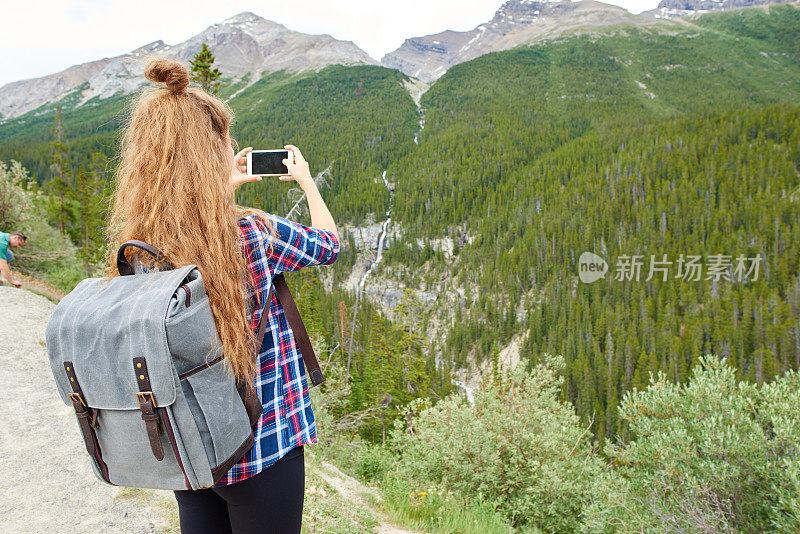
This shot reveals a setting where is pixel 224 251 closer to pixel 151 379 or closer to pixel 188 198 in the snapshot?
pixel 188 198

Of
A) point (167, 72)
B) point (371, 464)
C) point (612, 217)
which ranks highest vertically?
point (167, 72)

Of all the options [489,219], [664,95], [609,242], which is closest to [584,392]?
[609,242]

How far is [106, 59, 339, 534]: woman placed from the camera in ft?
5.63

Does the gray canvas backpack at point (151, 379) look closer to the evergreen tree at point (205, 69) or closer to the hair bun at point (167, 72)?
the hair bun at point (167, 72)

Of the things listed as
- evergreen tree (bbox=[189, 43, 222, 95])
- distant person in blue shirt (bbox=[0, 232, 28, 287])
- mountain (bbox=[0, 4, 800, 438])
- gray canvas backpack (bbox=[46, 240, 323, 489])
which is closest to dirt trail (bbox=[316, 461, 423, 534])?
gray canvas backpack (bbox=[46, 240, 323, 489])

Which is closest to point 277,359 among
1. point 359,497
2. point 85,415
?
point 85,415

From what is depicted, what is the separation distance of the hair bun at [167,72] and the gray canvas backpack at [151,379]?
2.26ft

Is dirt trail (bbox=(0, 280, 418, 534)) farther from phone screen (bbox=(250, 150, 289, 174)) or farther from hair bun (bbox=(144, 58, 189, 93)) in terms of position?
hair bun (bbox=(144, 58, 189, 93))

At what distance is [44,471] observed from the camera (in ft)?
20.3

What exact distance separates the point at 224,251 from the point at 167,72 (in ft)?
2.51

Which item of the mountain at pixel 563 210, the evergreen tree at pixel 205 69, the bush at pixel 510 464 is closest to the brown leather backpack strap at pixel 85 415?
the bush at pixel 510 464

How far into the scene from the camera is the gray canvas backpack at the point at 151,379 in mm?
1473

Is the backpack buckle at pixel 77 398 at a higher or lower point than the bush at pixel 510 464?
higher

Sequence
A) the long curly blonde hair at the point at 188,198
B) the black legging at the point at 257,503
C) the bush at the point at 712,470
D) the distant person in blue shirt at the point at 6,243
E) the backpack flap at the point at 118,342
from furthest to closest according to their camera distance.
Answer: the distant person in blue shirt at the point at 6,243, the bush at the point at 712,470, the black legging at the point at 257,503, the long curly blonde hair at the point at 188,198, the backpack flap at the point at 118,342
